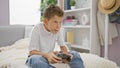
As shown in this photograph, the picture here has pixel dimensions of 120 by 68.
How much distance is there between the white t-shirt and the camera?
1.50 meters

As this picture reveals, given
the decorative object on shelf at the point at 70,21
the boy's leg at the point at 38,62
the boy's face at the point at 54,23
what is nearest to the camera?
the boy's leg at the point at 38,62

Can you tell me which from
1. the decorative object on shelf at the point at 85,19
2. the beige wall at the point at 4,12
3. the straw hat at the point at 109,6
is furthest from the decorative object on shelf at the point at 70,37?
the beige wall at the point at 4,12

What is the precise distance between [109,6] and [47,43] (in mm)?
1082

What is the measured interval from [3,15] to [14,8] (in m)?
0.30

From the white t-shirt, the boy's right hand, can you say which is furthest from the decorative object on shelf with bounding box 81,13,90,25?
the boy's right hand

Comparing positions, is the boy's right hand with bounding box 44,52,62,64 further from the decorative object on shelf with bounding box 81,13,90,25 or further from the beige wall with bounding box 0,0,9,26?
the beige wall with bounding box 0,0,9,26

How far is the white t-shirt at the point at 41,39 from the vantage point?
1502 millimetres

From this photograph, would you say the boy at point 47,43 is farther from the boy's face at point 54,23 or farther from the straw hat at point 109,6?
the straw hat at point 109,6

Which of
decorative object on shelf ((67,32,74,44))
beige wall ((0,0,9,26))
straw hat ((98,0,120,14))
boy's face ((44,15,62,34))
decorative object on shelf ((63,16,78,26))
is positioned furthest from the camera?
beige wall ((0,0,9,26))

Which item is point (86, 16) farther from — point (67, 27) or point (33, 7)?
point (33, 7)

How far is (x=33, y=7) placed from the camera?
12.7 ft

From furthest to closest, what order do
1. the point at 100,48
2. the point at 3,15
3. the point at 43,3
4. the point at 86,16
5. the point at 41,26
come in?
the point at 43,3, the point at 3,15, the point at 86,16, the point at 100,48, the point at 41,26

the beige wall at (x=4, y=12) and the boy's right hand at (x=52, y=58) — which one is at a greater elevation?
the beige wall at (x=4, y=12)

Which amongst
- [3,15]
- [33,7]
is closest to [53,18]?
[3,15]
